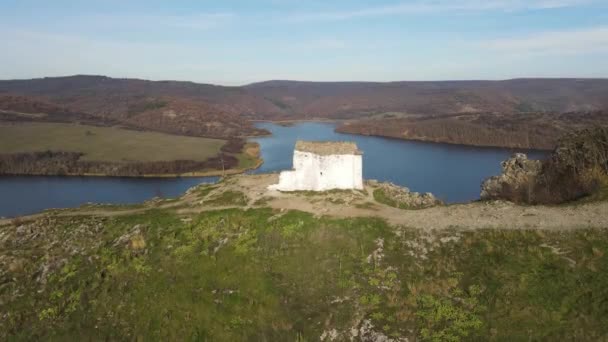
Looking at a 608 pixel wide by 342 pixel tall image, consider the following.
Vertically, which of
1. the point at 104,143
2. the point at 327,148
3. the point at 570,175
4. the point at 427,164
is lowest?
the point at 427,164

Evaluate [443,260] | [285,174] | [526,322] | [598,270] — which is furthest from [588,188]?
[285,174]

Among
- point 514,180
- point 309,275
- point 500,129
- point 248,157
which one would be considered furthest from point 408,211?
point 500,129

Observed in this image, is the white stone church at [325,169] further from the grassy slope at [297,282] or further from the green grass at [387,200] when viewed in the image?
the grassy slope at [297,282]

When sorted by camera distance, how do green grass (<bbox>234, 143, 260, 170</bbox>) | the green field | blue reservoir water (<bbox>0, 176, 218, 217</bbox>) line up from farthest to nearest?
1. the green field
2. green grass (<bbox>234, 143, 260, 170</bbox>)
3. blue reservoir water (<bbox>0, 176, 218, 217</bbox>)

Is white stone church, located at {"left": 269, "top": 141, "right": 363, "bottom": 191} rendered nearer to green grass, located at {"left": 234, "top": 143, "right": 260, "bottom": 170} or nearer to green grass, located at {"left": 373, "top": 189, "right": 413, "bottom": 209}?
green grass, located at {"left": 373, "top": 189, "right": 413, "bottom": 209}

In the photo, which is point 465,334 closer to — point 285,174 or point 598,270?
point 598,270

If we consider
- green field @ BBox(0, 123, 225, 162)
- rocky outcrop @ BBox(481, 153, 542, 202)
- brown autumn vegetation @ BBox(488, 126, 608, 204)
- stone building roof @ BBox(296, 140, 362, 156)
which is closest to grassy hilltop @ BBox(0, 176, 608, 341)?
stone building roof @ BBox(296, 140, 362, 156)

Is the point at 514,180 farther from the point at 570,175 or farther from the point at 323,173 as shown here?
the point at 323,173
